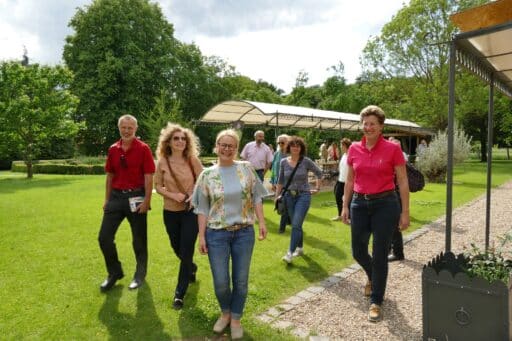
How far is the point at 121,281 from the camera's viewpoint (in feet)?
16.9

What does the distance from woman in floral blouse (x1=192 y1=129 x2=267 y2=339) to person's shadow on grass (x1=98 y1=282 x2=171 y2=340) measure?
2.57 feet

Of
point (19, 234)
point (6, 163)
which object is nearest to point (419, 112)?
point (19, 234)

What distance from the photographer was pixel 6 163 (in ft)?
127

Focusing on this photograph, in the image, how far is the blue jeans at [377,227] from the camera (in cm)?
385

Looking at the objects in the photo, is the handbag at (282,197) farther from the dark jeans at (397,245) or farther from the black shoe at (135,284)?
the black shoe at (135,284)

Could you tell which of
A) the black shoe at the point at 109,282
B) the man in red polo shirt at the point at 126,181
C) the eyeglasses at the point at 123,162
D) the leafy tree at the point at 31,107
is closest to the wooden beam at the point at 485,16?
the man in red polo shirt at the point at 126,181

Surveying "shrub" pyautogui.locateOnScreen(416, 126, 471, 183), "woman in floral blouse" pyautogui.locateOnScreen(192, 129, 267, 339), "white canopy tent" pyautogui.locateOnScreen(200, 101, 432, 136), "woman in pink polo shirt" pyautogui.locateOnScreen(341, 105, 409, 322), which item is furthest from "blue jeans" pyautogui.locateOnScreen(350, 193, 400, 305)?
"shrub" pyautogui.locateOnScreen(416, 126, 471, 183)

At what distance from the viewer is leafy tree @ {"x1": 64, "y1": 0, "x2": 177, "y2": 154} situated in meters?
30.7

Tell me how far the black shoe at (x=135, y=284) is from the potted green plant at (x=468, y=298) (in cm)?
322

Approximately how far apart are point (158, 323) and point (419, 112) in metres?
31.4

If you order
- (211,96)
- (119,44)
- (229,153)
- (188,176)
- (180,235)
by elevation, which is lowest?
(180,235)

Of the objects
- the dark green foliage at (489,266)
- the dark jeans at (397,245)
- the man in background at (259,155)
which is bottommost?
the dark jeans at (397,245)

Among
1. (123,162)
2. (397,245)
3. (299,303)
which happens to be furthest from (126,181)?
(397,245)

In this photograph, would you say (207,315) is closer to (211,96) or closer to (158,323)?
(158,323)
